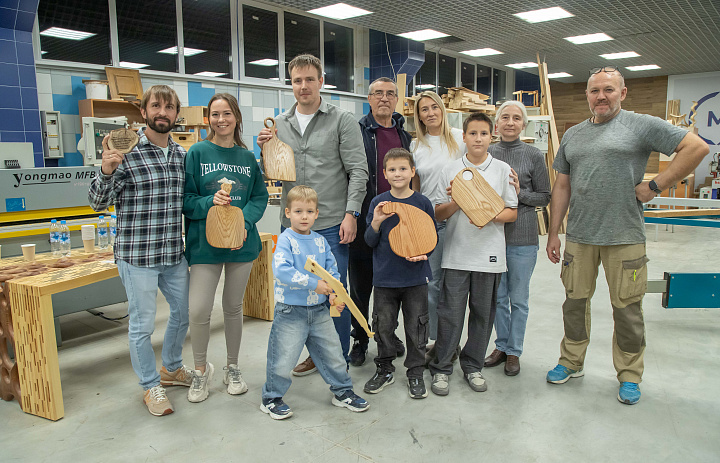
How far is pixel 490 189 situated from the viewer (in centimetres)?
237

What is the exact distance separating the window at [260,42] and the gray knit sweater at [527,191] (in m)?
6.09

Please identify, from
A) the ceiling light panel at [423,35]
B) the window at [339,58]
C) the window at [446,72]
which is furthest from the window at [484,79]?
the window at [339,58]

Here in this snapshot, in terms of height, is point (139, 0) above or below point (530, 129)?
above

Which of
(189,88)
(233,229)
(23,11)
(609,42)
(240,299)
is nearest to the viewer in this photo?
(233,229)

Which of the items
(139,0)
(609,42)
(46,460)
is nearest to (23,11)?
(139,0)

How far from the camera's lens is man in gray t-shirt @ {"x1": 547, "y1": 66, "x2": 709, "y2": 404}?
2230 mm

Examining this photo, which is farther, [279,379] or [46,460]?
[279,379]

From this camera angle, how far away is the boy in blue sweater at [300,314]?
7.07 ft

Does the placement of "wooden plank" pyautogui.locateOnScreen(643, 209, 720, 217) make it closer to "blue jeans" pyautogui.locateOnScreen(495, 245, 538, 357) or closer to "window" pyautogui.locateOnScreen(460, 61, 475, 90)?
"blue jeans" pyautogui.locateOnScreen(495, 245, 538, 357)

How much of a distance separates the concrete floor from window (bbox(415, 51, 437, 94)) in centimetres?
924

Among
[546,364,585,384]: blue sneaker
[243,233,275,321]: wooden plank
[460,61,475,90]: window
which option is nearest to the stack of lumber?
[460,61,475,90]: window

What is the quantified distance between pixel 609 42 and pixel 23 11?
380 inches

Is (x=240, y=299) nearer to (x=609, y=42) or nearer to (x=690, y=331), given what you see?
(x=690, y=331)

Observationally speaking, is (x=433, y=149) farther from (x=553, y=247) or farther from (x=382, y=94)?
(x=553, y=247)
